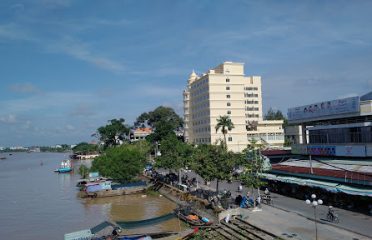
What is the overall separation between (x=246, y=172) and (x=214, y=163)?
13.7 ft

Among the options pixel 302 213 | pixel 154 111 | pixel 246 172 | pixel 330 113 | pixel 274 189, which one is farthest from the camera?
pixel 154 111

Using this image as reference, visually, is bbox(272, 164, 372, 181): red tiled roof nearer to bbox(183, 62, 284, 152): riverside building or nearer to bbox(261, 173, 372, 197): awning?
bbox(261, 173, 372, 197): awning

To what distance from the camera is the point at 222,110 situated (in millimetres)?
104188

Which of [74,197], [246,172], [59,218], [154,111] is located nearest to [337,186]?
[246,172]

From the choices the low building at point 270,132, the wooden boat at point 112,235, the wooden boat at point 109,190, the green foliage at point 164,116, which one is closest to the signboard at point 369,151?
the wooden boat at point 112,235

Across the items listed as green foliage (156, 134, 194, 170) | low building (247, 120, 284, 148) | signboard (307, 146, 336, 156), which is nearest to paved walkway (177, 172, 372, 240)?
signboard (307, 146, 336, 156)

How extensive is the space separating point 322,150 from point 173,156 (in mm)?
22771

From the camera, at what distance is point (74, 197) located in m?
60.1

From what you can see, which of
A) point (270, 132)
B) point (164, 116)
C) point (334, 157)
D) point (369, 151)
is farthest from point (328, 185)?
point (164, 116)

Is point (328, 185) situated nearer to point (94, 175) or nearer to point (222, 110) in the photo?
point (94, 175)

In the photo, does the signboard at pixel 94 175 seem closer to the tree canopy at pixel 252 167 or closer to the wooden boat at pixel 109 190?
the wooden boat at pixel 109 190

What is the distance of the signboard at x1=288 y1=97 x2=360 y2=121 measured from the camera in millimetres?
39156

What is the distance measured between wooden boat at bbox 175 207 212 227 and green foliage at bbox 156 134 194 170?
738 inches

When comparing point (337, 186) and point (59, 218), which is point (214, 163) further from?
point (59, 218)
